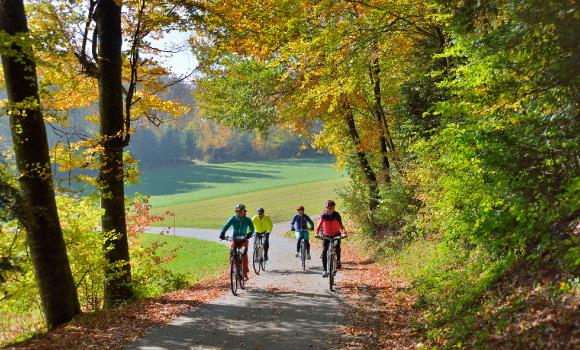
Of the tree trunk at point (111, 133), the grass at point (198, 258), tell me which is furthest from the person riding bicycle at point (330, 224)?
the grass at point (198, 258)

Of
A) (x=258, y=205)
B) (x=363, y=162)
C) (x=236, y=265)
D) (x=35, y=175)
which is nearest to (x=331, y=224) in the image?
(x=236, y=265)

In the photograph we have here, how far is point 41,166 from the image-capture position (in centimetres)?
916

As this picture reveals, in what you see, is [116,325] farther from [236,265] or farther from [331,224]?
[331,224]

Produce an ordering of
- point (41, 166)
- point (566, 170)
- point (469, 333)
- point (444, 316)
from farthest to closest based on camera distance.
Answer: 1. point (41, 166)
2. point (444, 316)
3. point (566, 170)
4. point (469, 333)

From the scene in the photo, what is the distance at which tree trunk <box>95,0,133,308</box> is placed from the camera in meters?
11.4

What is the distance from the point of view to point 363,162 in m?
22.8

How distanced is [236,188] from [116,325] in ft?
285

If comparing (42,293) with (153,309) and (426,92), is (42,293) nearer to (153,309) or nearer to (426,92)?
(153,309)

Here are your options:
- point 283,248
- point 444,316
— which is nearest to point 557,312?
point 444,316

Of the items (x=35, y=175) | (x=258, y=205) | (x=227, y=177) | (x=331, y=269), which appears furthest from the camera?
(x=227, y=177)

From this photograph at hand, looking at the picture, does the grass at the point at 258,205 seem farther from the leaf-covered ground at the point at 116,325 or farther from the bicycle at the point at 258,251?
the leaf-covered ground at the point at 116,325

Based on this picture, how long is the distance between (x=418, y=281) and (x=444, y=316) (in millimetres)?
3664

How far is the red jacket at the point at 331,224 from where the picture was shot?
1330 centimetres

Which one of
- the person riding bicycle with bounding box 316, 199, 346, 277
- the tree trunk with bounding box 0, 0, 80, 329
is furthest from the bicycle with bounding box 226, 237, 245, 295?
the tree trunk with bounding box 0, 0, 80, 329
